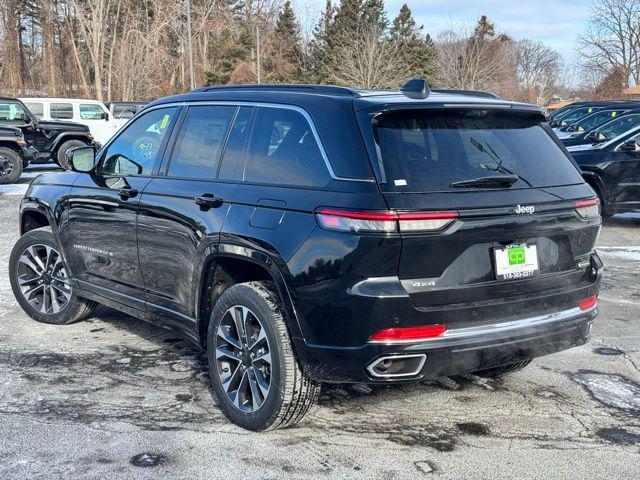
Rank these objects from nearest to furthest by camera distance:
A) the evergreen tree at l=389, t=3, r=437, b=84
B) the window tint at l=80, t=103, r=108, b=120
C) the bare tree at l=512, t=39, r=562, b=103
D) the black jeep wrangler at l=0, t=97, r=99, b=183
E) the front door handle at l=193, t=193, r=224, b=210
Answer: the front door handle at l=193, t=193, r=224, b=210, the black jeep wrangler at l=0, t=97, r=99, b=183, the window tint at l=80, t=103, r=108, b=120, the evergreen tree at l=389, t=3, r=437, b=84, the bare tree at l=512, t=39, r=562, b=103

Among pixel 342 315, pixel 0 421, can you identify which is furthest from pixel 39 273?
pixel 342 315

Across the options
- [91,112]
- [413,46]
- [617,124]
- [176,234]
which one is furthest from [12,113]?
[413,46]

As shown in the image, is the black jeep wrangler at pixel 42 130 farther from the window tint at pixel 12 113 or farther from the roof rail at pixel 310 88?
the roof rail at pixel 310 88

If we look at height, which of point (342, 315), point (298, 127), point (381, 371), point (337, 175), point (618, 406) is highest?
point (298, 127)

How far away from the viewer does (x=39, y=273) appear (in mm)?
5730

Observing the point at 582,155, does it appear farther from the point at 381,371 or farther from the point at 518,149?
the point at 381,371

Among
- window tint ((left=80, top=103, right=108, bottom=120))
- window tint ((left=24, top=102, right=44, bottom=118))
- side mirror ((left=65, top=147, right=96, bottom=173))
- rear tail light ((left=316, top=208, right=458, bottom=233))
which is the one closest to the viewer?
rear tail light ((left=316, top=208, right=458, bottom=233))

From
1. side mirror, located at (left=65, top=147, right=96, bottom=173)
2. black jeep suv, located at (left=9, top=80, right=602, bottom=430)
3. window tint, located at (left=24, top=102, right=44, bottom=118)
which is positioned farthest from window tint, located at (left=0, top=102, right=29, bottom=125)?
black jeep suv, located at (left=9, top=80, right=602, bottom=430)

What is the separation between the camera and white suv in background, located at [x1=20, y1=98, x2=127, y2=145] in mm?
21375

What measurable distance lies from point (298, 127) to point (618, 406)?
2379 mm

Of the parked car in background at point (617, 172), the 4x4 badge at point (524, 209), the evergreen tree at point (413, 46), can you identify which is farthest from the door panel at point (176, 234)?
the evergreen tree at point (413, 46)

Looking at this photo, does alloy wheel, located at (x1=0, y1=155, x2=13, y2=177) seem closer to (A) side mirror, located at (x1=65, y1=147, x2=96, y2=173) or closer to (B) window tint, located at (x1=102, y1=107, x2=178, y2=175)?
(A) side mirror, located at (x1=65, y1=147, x2=96, y2=173)

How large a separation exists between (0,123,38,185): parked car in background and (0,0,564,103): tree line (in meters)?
22.5

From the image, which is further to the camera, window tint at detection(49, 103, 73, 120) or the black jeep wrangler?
window tint at detection(49, 103, 73, 120)
